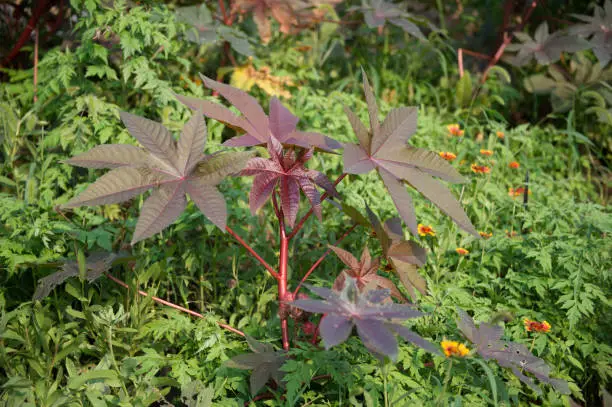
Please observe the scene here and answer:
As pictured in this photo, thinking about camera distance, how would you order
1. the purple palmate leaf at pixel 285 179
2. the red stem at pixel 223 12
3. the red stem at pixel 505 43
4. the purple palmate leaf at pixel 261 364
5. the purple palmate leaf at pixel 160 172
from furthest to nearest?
the red stem at pixel 505 43, the red stem at pixel 223 12, the purple palmate leaf at pixel 261 364, the purple palmate leaf at pixel 285 179, the purple palmate leaf at pixel 160 172

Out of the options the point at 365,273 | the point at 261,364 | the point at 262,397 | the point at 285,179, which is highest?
the point at 285,179

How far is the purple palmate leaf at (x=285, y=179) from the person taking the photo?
1426mm

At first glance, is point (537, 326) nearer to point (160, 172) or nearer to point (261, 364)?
point (261, 364)

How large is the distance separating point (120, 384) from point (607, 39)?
297cm

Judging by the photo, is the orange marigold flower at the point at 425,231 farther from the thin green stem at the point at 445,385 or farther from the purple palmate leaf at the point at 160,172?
the purple palmate leaf at the point at 160,172

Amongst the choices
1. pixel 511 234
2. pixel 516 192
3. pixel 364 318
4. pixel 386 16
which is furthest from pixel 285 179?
pixel 386 16

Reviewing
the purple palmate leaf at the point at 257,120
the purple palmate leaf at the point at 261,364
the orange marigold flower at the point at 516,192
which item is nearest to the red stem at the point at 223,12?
the purple palmate leaf at the point at 257,120

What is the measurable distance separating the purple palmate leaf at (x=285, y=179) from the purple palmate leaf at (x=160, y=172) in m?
0.07

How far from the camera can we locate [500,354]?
1.48m

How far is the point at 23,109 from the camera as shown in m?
2.70

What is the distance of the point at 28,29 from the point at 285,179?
2011 millimetres

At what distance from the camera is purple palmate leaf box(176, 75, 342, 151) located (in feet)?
4.98

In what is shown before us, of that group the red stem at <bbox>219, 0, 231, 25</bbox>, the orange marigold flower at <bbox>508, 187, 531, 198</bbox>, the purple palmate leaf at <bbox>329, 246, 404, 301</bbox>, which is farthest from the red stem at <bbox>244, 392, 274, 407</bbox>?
the red stem at <bbox>219, 0, 231, 25</bbox>

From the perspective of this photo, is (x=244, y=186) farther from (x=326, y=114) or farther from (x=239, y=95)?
(x=239, y=95)
